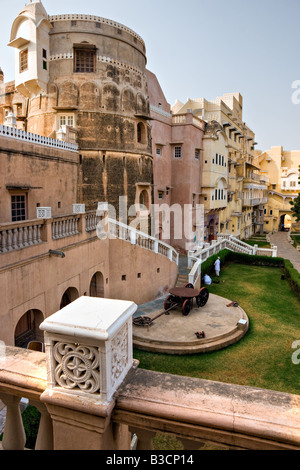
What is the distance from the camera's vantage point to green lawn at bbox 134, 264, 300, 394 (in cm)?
1067

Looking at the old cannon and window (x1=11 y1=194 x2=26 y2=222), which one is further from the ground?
window (x1=11 y1=194 x2=26 y2=222)

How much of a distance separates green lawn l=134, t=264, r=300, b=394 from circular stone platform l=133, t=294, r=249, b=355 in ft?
0.93

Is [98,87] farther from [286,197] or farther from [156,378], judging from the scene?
[286,197]

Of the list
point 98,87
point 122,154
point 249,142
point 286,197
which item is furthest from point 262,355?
point 286,197

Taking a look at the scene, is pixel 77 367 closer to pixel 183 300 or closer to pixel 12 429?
pixel 12 429

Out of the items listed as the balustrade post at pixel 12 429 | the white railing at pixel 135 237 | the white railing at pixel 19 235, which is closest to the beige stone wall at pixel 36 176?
the white railing at pixel 135 237

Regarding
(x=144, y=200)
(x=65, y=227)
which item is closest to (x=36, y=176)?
(x=65, y=227)

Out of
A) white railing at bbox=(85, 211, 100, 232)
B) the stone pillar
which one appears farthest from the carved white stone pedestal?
white railing at bbox=(85, 211, 100, 232)

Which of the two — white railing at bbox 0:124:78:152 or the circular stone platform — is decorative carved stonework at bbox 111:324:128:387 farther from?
white railing at bbox 0:124:78:152

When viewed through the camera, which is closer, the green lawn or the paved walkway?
the green lawn

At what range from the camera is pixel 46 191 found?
14.1 meters

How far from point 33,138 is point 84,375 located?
12.2m

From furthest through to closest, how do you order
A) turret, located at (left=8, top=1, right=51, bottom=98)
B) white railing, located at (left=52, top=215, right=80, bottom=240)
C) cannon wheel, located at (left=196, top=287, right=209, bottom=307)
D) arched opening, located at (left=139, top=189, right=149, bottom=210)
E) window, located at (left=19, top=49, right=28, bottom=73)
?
1. arched opening, located at (left=139, top=189, right=149, bottom=210)
2. window, located at (left=19, top=49, right=28, bottom=73)
3. turret, located at (left=8, top=1, right=51, bottom=98)
4. cannon wheel, located at (left=196, top=287, right=209, bottom=307)
5. white railing, located at (left=52, top=215, right=80, bottom=240)

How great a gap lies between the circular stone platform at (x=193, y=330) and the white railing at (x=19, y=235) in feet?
19.8
